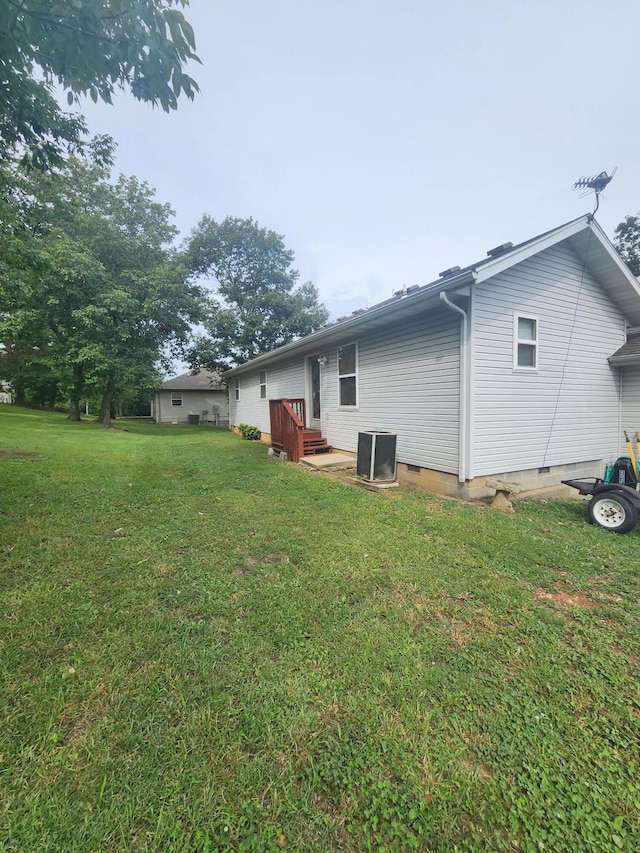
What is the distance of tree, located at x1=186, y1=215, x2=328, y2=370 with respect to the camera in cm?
2292

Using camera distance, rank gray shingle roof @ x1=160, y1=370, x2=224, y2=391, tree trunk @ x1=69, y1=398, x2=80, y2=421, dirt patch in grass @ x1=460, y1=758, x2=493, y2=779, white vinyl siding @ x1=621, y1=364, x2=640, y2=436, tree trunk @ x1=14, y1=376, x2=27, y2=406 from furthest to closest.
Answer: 1. gray shingle roof @ x1=160, y1=370, x2=224, y2=391
2. tree trunk @ x1=14, y1=376, x2=27, y2=406
3. tree trunk @ x1=69, y1=398, x2=80, y2=421
4. white vinyl siding @ x1=621, y1=364, x2=640, y2=436
5. dirt patch in grass @ x1=460, y1=758, x2=493, y2=779

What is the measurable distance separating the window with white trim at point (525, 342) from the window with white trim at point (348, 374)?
11.2 ft

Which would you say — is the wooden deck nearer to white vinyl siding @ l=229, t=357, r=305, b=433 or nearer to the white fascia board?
white vinyl siding @ l=229, t=357, r=305, b=433

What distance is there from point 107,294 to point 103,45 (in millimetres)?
16033

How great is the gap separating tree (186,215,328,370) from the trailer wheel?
2094 centimetres

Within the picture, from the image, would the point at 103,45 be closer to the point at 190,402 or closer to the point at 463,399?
the point at 463,399

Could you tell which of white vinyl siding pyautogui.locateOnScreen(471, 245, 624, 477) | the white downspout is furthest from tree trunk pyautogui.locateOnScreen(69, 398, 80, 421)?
white vinyl siding pyautogui.locateOnScreen(471, 245, 624, 477)

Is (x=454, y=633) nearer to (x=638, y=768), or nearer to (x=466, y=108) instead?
(x=638, y=768)

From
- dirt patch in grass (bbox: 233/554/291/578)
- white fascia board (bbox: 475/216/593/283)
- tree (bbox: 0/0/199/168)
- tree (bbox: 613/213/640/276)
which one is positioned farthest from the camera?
tree (bbox: 613/213/640/276)

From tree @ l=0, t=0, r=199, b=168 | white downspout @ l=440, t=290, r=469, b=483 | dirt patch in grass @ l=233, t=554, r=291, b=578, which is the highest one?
tree @ l=0, t=0, r=199, b=168

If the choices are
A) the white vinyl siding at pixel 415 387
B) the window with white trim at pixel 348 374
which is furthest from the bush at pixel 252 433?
the white vinyl siding at pixel 415 387

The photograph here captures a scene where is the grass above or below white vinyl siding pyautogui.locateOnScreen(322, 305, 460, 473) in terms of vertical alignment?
below

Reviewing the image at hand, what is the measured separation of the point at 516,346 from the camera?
6164mm

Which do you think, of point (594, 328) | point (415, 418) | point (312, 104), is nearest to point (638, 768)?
point (415, 418)
